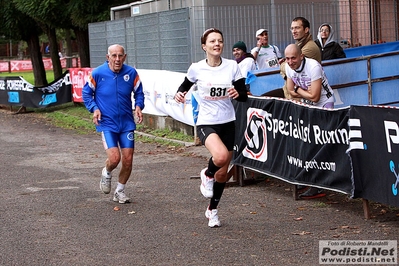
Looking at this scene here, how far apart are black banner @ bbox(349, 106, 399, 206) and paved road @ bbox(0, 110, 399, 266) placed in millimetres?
352

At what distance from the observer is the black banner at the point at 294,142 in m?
9.13

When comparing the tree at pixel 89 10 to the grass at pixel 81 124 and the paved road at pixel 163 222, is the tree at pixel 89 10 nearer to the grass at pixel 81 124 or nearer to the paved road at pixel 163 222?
the grass at pixel 81 124

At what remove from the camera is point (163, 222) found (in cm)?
920

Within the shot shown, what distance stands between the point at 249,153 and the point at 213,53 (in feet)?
9.04

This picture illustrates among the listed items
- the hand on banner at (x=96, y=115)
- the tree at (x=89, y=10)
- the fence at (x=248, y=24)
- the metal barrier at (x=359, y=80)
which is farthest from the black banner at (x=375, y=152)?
the tree at (x=89, y=10)

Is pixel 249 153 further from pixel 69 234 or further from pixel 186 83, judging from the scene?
pixel 69 234

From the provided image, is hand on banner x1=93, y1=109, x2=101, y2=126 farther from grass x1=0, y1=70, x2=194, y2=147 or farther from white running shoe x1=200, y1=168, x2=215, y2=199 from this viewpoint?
grass x1=0, y1=70, x2=194, y2=147

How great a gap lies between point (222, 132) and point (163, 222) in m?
1.22

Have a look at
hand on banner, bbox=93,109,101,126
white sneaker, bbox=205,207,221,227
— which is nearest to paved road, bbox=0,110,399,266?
white sneaker, bbox=205,207,221,227

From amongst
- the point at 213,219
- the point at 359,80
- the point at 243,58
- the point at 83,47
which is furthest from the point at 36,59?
the point at 213,219

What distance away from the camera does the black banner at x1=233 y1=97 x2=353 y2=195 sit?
9133 mm

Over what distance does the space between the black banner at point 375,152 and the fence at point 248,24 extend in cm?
982

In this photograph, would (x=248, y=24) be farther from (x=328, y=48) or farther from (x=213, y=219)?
(x=213, y=219)

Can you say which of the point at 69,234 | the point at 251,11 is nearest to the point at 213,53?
the point at 69,234
